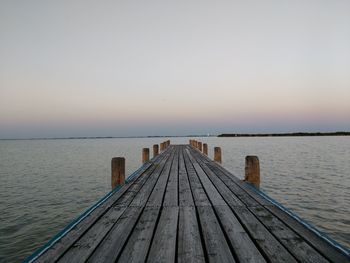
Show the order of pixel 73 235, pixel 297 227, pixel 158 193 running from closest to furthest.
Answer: pixel 73 235, pixel 297 227, pixel 158 193

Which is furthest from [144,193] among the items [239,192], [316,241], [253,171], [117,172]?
[316,241]

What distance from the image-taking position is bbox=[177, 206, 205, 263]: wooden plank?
8.66 feet


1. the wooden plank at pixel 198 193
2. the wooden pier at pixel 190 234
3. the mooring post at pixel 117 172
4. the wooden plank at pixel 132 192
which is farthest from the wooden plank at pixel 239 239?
the mooring post at pixel 117 172

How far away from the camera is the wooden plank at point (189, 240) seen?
2.64 m

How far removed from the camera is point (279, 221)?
12.2 ft

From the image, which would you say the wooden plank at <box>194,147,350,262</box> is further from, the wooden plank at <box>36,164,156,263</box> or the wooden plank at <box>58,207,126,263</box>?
the wooden plank at <box>36,164,156,263</box>

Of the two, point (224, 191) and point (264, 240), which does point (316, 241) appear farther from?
point (224, 191)

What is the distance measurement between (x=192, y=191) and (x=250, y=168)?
195cm

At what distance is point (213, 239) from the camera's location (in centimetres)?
312

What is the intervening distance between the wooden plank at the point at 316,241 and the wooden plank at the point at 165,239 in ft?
5.94

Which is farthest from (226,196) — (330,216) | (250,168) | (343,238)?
(330,216)

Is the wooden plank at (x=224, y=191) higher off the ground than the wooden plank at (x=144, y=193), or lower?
lower

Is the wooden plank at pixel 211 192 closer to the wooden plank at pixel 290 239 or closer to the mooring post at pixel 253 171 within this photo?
the wooden plank at pixel 290 239

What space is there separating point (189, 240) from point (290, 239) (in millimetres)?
1385
